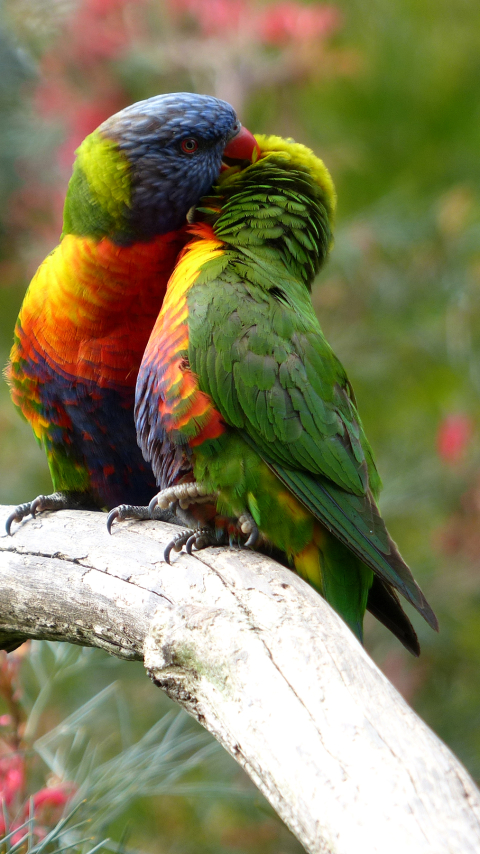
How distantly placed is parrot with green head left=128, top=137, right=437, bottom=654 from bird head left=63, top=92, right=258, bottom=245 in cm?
18

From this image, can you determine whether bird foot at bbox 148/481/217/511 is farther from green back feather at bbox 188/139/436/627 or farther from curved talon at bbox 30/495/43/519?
curved talon at bbox 30/495/43/519

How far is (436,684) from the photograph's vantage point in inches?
126

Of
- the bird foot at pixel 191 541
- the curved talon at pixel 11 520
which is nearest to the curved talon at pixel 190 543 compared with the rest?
the bird foot at pixel 191 541

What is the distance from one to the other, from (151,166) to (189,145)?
0.11 m

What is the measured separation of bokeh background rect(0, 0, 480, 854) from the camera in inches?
118

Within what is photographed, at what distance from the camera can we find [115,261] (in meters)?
1.84

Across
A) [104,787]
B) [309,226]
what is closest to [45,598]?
[104,787]

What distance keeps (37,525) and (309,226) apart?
0.95m

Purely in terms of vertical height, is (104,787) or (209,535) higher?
(209,535)

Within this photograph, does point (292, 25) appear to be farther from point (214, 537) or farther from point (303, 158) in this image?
point (214, 537)

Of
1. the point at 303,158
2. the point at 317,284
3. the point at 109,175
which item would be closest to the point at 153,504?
the point at 109,175

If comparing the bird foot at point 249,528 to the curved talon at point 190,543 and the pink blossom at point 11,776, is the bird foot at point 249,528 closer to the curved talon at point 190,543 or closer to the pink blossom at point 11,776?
the curved talon at point 190,543

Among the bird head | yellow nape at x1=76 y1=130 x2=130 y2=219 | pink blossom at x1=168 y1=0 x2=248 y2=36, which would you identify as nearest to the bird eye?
the bird head

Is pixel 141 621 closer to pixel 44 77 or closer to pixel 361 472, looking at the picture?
pixel 361 472
